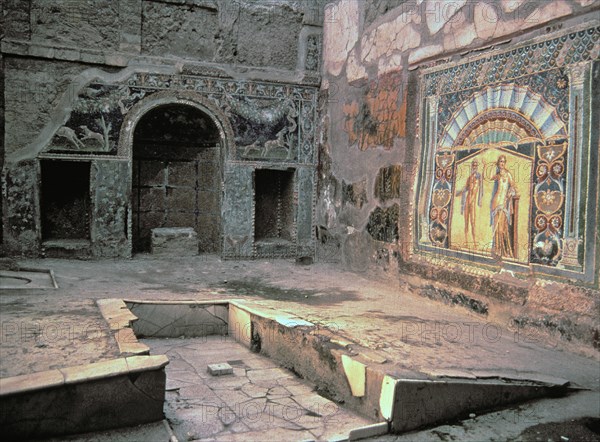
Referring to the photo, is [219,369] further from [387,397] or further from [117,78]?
[117,78]

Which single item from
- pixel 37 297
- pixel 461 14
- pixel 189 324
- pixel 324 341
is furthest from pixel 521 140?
pixel 37 297

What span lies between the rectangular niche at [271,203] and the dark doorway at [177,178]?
2.03 ft

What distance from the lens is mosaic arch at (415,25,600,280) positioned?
3697 mm

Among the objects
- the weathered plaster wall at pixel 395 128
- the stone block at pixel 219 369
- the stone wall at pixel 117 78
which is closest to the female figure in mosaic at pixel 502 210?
the weathered plaster wall at pixel 395 128

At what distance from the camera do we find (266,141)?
7707 mm

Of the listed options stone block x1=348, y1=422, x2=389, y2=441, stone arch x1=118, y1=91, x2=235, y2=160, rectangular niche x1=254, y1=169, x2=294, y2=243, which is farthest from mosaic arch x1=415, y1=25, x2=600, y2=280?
rectangular niche x1=254, y1=169, x2=294, y2=243

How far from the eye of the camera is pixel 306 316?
4.39 m

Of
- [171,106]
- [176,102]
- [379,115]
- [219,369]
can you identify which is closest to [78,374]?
[219,369]

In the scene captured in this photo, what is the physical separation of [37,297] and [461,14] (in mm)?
4307

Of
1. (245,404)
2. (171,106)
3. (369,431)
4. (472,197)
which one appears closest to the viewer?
(369,431)

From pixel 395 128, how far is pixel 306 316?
2.45 meters

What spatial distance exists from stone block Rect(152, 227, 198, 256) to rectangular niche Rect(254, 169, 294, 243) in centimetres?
105

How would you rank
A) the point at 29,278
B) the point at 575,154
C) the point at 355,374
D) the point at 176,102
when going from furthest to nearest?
the point at 176,102
the point at 29,278
the point at 575,154
the point at 355,374

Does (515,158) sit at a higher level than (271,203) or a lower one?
higher
